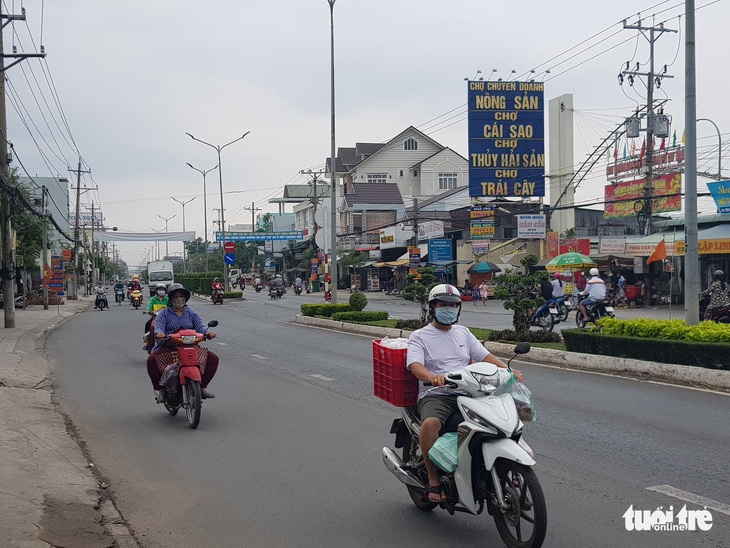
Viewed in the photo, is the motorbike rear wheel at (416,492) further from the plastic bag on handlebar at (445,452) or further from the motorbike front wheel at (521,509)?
the motorbike front wheel at (521,509)

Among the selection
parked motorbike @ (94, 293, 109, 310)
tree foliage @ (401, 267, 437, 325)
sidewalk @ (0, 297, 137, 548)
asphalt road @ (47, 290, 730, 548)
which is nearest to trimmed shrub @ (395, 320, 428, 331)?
tree foliage @ (401, 267, 437, 325)

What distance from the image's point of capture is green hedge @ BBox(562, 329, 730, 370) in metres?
11.8

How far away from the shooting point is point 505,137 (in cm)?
4319

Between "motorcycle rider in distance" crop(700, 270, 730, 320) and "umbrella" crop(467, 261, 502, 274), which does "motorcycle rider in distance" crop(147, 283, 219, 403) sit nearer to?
"motorcycle rider in distance" crop(700, 270, 730, 320)

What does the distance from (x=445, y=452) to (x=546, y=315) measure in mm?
18077

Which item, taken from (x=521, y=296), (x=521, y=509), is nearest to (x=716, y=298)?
(x=521, y=296)

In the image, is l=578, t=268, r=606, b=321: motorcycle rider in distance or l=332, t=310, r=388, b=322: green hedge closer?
l=578, t=268, r=606, b=321: motorcycle rider in distance

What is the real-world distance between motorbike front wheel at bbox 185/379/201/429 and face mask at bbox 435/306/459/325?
439 cm

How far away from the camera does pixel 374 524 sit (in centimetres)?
557

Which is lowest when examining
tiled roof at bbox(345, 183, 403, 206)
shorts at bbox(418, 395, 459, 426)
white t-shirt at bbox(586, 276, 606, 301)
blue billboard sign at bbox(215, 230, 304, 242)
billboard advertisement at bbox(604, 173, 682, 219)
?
shorts at bbox(418, 395, 459, 426)

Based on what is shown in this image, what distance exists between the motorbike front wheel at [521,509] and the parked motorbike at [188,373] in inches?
202

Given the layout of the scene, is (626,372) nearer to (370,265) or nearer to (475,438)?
(475,438)

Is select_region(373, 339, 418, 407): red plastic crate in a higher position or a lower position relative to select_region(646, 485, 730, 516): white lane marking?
higher

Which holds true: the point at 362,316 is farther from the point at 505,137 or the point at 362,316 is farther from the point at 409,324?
the point at 505,137
